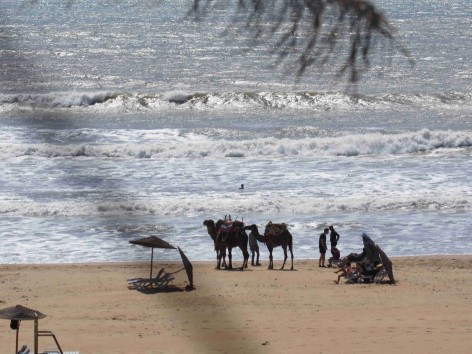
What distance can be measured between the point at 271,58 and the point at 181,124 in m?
25.6

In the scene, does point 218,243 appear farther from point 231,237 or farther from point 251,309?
point 251,309

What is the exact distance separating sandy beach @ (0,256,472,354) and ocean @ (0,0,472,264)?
0.96 m

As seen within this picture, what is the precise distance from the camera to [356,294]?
1308 cm

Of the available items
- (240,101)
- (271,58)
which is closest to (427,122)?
(240,101)

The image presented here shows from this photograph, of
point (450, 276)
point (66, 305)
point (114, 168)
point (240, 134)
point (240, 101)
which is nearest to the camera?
point (66, 305)

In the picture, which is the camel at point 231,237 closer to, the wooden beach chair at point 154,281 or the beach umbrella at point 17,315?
the wooden beach chair at point 154,281

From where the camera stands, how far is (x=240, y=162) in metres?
23.7

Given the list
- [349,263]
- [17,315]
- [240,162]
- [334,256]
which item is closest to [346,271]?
[349,263]

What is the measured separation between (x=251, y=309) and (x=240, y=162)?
11524 millimetres

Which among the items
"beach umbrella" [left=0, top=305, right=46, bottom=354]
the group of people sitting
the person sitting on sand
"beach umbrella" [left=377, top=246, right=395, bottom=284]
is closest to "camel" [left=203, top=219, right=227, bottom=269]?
the group of people sitting

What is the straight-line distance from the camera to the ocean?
15.9 m

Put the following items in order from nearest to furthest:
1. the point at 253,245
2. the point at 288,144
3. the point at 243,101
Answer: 1. the point at 253,245
2. the point at 288,144
3. the point at 243,101

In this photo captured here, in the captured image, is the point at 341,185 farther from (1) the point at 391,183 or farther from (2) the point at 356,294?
(2) the point at 356,294

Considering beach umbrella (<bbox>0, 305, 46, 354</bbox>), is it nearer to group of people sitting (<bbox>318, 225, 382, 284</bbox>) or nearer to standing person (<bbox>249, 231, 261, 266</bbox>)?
group of people sitting (<bbox>318, 225, 382, 284</bbox>)
